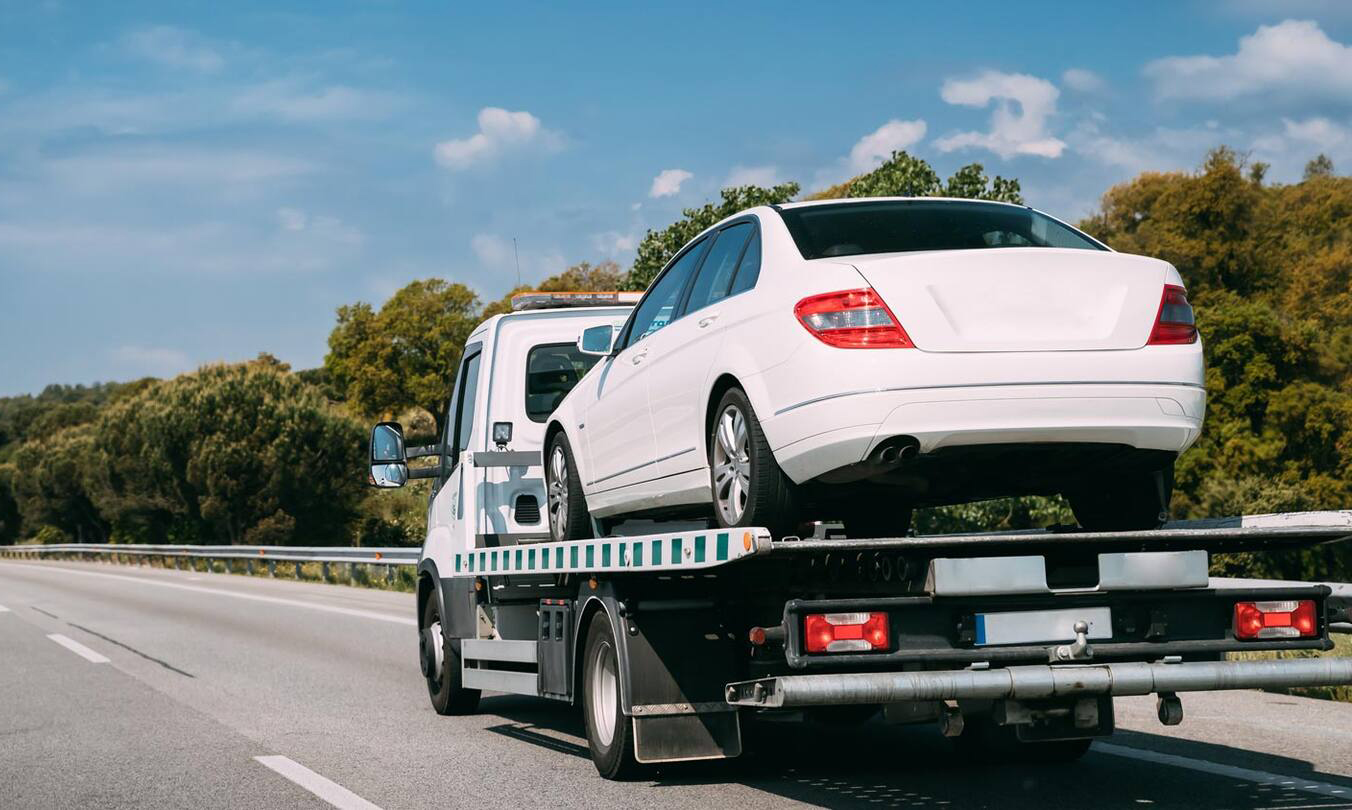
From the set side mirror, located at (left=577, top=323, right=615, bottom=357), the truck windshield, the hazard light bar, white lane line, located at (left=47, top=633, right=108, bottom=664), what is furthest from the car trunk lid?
white lane line, located at (left=47, top=633, right=108, bottom=664)

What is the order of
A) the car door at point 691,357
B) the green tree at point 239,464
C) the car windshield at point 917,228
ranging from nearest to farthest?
the car windshield at point 917,228 → the car door at point 691,357 → the green tree at point 239,464

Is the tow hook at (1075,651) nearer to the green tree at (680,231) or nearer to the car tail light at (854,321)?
the car tail light at (854,321)

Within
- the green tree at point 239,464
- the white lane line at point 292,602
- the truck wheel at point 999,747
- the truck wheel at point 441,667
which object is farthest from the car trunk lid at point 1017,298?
the green tree at point 239,464

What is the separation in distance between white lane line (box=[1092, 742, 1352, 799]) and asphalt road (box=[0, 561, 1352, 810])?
0.05 ft

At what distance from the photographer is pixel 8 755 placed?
862cm

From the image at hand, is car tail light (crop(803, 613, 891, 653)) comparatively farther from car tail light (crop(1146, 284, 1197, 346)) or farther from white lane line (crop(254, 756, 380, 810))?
white lane line (crop(254, 756, 380, 810))

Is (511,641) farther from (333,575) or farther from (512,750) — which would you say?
(333,575)

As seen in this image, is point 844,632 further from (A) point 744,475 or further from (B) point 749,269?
(B) point 749,269

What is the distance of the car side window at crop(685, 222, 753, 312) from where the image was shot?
7023mm

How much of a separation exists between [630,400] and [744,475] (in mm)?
1516

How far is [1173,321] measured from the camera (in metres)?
5.98

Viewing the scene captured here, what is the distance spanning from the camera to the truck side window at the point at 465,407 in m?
10.6

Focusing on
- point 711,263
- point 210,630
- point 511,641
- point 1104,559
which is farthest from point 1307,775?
point 210,630

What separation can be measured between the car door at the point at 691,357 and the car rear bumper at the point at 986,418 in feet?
3.23
